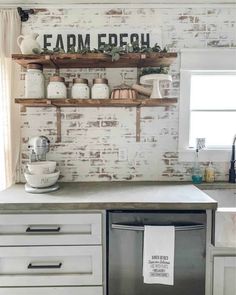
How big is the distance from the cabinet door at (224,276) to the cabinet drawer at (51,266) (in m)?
0.68

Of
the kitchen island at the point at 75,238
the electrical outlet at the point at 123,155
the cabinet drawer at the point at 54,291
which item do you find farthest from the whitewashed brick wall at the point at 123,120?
the cabinet drawer at the point at 54,291

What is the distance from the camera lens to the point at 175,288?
1679 mm

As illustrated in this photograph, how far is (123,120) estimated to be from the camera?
231 cm

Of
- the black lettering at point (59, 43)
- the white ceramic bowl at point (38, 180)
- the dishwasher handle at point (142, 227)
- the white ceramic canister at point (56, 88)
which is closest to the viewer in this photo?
the dishwasher handle at point (142, 227)

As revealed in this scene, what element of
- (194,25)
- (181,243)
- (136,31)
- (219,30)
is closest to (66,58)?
(136,31)

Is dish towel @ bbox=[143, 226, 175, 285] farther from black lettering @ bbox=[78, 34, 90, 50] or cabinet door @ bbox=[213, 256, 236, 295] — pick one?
black lettering @ bbox=[78, 34, 90, 50]

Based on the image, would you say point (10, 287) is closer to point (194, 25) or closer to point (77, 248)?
point (77, 248)

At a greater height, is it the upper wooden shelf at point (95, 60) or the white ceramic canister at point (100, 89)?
the upper wooden shelf at point (95, 60)

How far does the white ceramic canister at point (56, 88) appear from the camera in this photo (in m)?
2.05

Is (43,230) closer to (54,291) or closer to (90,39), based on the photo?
(54,291)

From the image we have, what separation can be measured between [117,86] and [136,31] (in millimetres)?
462

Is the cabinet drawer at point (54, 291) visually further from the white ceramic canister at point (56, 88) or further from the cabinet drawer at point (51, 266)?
the white ceramic canister at point (56, 88)

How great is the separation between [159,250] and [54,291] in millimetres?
678

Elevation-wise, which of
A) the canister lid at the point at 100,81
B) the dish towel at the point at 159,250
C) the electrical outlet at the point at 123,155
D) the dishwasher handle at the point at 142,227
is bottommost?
the dish towel at the point at 159,250
